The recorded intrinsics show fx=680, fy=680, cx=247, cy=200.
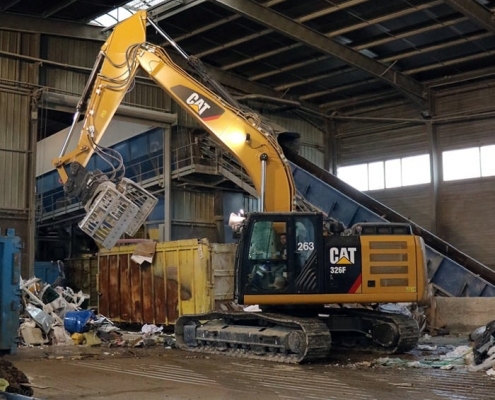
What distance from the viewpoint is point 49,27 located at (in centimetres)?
1948

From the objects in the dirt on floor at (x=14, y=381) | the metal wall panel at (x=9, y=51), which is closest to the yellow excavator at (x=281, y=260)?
the dirt on floor at (x=14, y=381)

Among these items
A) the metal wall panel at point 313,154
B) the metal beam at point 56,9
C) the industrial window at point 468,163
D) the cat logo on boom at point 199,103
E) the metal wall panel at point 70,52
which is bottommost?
the cat logo on boom at point 199,103

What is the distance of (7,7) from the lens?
18.3 meters

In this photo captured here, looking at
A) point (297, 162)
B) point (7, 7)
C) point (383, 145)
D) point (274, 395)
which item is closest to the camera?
point (274, 395)

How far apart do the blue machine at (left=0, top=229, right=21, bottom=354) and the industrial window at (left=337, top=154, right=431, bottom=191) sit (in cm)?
1618

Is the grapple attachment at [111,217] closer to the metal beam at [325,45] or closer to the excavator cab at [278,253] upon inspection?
the excavator cab at [278,253]

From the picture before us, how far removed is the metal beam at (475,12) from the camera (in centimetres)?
1766

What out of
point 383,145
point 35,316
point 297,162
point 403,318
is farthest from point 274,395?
point 383,145

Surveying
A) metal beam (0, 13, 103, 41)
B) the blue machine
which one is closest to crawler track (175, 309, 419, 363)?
the blue machine

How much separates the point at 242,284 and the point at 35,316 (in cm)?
536

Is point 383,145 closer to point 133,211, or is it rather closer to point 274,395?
point 133,211

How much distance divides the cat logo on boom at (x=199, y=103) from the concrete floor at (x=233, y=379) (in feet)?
13.7

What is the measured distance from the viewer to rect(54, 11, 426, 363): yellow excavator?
421 inches

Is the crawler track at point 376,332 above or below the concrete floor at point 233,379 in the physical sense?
above
